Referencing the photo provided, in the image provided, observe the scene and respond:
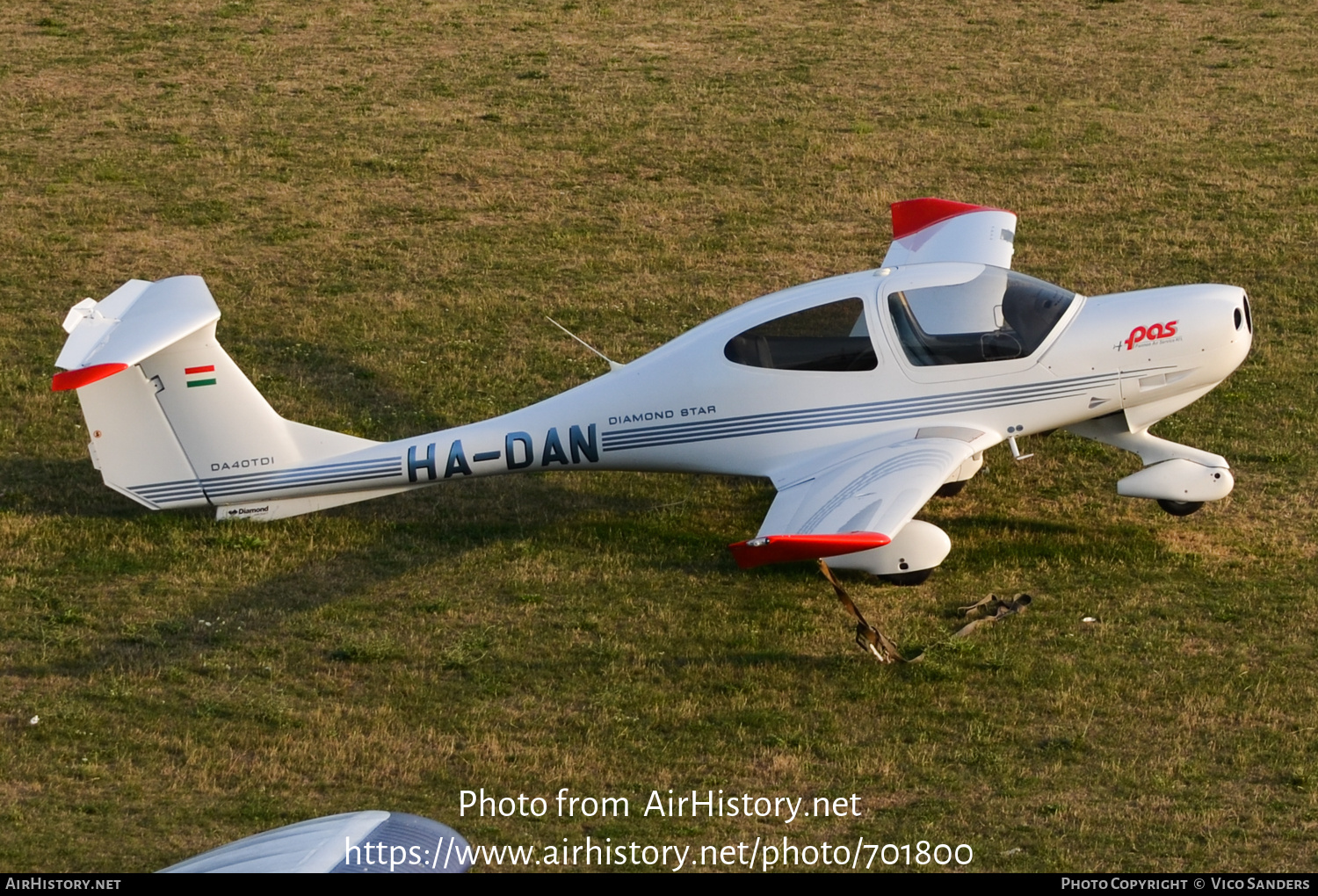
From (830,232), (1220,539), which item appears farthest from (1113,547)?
(830,232)

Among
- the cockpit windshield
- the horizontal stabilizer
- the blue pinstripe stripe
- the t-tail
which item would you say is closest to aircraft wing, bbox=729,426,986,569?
the blue pinstripe stripe

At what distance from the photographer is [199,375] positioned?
11562mm

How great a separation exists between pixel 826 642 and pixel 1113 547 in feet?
9.32

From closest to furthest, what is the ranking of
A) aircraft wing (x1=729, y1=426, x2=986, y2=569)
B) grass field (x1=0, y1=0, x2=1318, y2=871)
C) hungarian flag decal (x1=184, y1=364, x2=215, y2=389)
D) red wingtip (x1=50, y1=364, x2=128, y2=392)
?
1. grass field (x1=0, y1=0, x2=1318, y2=871)
2. aircraft wing (x1=729, y1=426, x2=986, y2=569)
3. red wingtip (x1=50, y1=364, x2=128, y2=392)
4. hungarian flag decal (x1=184, y1=364, x2=215, y2=389)

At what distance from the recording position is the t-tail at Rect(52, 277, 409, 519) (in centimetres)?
1144

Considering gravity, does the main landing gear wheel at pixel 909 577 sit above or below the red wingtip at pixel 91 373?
below

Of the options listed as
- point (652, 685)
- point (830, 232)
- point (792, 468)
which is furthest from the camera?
point (830, 232)

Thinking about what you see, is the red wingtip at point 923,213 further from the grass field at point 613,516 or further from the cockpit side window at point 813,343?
the cockpit side window at point 813,343

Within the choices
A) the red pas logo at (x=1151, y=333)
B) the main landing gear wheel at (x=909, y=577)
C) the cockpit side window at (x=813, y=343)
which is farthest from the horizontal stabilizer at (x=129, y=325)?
the red pas logo at (x=1151, y=333)

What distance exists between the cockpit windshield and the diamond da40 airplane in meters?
0.01

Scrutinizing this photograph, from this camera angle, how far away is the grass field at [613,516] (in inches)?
349

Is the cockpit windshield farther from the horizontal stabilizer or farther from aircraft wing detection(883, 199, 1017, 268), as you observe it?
the horizontal stabilizer
